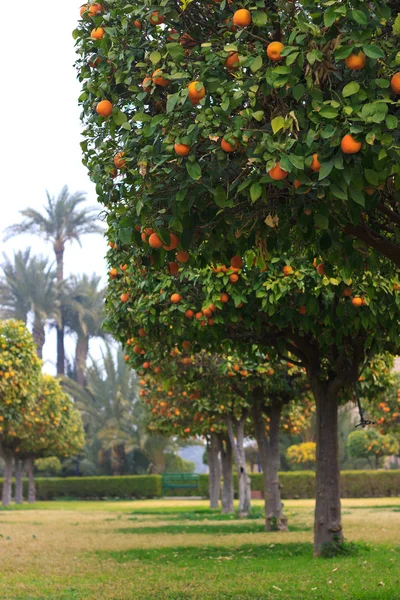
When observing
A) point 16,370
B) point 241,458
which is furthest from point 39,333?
point 16,370

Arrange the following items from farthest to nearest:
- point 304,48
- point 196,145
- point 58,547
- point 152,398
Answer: point 152,398 → point 58,547 → point 196,145 → point 304,48

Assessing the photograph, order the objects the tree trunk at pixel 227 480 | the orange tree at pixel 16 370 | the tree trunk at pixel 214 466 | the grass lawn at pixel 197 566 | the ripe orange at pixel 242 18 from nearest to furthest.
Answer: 1. the ripe orange at pixel 242 18
2. the grass lawn at pixel 197 566
3. the orange tree at pixel 16 370
4. the tree trunk at pixel 227 480
5. the tree trunk at pixel 214 466

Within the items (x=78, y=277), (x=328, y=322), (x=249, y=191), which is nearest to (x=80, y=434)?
(x=78, y=277)

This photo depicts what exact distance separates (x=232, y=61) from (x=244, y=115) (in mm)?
347

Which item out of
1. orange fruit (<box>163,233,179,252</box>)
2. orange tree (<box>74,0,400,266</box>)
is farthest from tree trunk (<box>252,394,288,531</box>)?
orange fruit (<box>163,233,179,252</box>)

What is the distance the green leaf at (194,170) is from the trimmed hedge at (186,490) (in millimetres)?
38963

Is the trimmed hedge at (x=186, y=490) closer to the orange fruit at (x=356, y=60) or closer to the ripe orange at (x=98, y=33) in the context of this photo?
the ripe orange at (x=98, y=33)

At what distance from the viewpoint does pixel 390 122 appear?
4.25m

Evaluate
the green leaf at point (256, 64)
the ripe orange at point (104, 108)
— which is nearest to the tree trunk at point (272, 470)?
the ripe orange at point (104, 108)

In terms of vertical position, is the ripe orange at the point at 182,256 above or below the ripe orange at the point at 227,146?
below

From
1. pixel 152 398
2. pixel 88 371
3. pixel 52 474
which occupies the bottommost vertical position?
pixel 52 474

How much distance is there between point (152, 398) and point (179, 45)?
18.7 m

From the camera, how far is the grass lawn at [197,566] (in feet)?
27.8

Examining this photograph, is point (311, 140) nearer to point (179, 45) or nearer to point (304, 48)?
point (304, 48)
